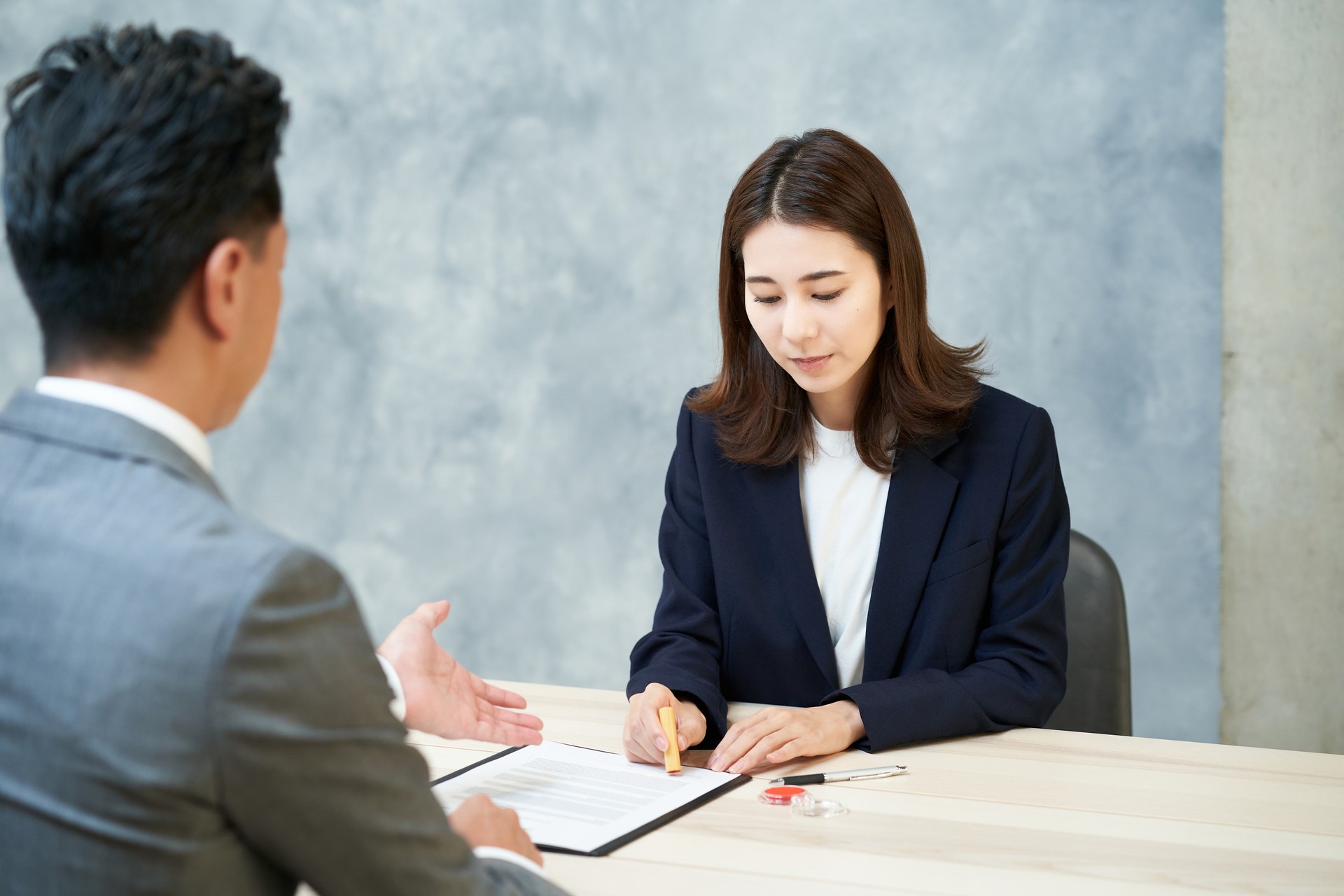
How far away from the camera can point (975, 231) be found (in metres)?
3.16

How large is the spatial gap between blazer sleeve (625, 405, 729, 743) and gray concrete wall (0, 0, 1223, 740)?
134 cm

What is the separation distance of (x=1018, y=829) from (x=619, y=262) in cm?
248

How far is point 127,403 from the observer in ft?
2.96

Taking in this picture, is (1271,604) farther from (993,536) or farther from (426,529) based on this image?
(426,529)

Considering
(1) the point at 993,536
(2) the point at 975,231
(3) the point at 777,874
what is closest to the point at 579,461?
(2) the point at 975,231

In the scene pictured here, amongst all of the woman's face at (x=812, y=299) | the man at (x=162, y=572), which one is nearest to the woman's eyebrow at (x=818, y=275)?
the woman's face at (x=812, y=299)

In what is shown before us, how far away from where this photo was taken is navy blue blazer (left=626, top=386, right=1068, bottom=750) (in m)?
1.88

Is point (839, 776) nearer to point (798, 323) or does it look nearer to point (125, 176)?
point (798, 323)

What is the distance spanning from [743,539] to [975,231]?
1500mm

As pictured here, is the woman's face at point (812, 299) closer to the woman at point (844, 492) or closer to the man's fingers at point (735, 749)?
the woman at point (844, 492)

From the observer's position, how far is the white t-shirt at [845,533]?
2.04 metres

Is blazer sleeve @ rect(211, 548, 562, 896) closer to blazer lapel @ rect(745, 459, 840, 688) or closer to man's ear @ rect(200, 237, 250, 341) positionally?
man's ear @ rect(200, 237, 250, 341)

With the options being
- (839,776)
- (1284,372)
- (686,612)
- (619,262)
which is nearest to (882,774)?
(839,776)

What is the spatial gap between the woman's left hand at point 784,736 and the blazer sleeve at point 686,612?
124 mm
